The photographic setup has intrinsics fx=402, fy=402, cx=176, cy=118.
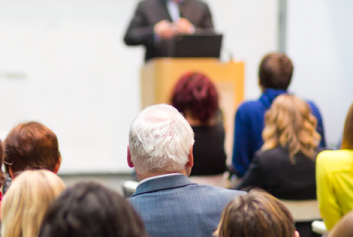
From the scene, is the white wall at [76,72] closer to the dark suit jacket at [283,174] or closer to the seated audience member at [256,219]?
the dark suit jacket at [283,174]

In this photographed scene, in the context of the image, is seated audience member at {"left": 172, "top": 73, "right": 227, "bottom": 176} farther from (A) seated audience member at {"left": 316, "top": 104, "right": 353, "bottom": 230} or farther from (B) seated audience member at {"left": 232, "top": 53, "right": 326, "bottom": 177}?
(A) seated audience member at {"left": 316, "top": 104, "right": 353, "bottom": 230}

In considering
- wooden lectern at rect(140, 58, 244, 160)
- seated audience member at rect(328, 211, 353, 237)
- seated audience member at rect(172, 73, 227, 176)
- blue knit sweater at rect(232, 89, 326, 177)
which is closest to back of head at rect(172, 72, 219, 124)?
seated audience member at rect(172, 73, 227, 176)

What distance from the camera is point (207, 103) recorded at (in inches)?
99.5

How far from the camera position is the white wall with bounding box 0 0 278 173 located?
15.9ft

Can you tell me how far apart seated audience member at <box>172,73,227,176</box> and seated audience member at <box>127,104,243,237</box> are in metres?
1.01

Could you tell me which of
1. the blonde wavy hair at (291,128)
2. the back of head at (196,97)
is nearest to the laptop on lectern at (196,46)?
the back of head at (196,97)

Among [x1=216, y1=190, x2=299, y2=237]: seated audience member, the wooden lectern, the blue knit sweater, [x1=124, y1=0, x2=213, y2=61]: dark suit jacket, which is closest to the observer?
[x1=216, y1=190, x2=299, y2=237]: seated audience member

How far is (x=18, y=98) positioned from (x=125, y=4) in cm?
178

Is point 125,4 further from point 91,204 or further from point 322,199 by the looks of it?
point 91,204

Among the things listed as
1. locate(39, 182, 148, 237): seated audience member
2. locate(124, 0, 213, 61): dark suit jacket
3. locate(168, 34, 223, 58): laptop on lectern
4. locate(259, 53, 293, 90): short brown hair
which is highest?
locate(124, 0, 213, 61): dark suit jacket

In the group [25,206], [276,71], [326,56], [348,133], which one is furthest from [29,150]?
[326,56]

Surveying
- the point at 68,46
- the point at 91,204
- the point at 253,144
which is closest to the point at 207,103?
the point at 253,144

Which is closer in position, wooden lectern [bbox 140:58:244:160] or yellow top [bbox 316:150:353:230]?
yellow top [bbox 316:150:353:230]

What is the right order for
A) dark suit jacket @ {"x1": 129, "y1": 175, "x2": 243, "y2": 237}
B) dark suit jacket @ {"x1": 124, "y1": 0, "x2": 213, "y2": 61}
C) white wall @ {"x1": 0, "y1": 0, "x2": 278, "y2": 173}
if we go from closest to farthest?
dark suit jacket @ {"x1": 129, "y1": 175, "x2": 243, "y2": 237}
dark suit jacket @ {"x1": 124, "y1": 0, "x2": 213, "y2": 61}
white wall @ {"x1": 0, "y1": 0, "x2": 278, "y2": 173}
